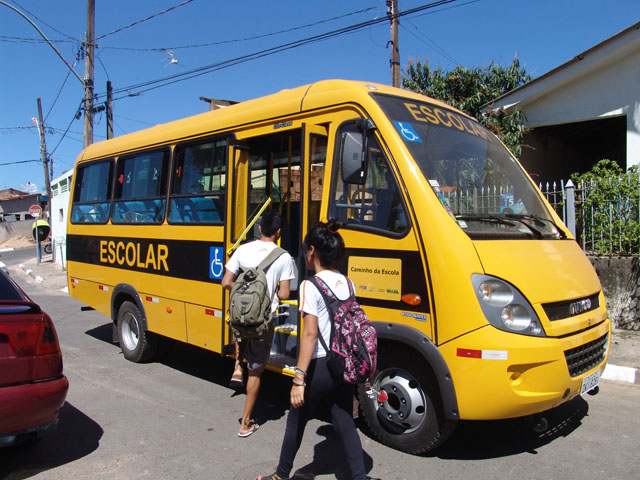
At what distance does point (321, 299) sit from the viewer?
3043mm

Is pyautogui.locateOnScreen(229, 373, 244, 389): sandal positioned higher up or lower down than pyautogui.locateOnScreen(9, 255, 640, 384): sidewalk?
higher up

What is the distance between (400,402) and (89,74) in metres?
15.4

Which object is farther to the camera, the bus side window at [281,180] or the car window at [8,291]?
the bus side window at [281,180]

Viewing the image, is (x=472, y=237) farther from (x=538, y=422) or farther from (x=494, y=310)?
(x=538, y=422)

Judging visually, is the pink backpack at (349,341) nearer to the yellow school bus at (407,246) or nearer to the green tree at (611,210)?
the yellow school bus at (407,246)

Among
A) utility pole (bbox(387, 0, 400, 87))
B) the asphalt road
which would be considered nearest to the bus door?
the asphalt road

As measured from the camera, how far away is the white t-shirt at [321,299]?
9.91 feet

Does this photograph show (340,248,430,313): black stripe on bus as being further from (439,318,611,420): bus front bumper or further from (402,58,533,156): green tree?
(402,58,533,156): green tree

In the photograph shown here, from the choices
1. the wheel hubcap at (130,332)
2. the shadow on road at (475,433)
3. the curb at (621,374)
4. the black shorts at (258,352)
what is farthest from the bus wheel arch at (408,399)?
the wheel hubcap at (130,332)

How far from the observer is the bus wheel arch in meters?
3.61

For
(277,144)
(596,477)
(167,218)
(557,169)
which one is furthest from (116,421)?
(557,169)

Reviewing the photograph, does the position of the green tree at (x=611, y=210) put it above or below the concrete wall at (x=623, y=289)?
above

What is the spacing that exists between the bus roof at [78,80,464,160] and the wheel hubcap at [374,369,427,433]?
2119 millimetres

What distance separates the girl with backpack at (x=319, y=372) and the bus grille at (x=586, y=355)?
62.7 inches
